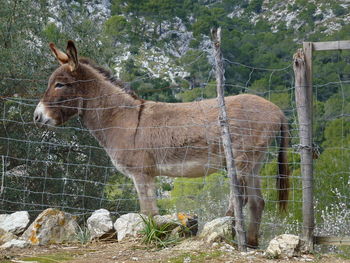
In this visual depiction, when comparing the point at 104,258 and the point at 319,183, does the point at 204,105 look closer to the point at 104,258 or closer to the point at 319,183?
the point at 104,258

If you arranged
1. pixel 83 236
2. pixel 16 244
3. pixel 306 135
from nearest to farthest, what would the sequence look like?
pixel 306 135 < pixel 16 244 < pixel 83 236

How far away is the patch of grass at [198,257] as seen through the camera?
16.4 feet

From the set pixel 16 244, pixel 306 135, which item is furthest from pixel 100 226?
pixel 306 135

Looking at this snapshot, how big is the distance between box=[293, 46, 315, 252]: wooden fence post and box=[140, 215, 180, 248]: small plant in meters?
1.28

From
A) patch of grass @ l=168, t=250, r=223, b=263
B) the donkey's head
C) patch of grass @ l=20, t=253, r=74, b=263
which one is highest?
the donkey's head

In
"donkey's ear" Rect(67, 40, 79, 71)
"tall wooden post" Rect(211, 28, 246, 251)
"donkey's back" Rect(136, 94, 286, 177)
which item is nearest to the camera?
"tall wooden post" Rect(211, 28, 246, 251)

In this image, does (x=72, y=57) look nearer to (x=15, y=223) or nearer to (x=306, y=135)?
(x=15, y=223)

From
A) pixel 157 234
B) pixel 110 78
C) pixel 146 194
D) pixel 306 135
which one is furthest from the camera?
pixel 110 78

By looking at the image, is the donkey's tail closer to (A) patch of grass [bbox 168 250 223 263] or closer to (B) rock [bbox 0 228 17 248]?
(A) patch of grass [bbox 168 250 223 263]

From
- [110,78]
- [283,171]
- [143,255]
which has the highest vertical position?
[110,78]

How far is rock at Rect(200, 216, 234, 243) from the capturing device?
5527 millimetres

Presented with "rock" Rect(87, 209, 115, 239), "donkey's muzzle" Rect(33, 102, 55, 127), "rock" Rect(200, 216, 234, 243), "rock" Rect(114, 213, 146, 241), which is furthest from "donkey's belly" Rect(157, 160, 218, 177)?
"donkey's muzzle" Rect(33, 102, 55, 127)

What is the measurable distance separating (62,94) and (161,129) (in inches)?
53.4

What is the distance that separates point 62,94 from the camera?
280 inches
